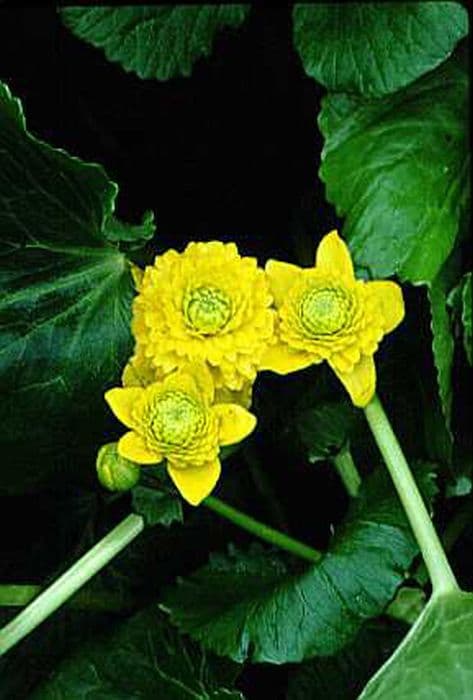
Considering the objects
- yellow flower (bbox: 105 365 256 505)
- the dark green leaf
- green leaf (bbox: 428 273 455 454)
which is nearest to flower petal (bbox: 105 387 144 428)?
yellow flower (bbox: 105 365 256 505)

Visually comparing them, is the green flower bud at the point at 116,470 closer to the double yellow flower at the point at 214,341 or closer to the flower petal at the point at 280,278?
the double yellow flower at the point at 214,341

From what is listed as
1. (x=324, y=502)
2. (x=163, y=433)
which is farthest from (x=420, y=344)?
(x=163, y=433)

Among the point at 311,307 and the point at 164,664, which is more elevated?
the point at 311,307

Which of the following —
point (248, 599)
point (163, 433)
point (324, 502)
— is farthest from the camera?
point (324, 502)

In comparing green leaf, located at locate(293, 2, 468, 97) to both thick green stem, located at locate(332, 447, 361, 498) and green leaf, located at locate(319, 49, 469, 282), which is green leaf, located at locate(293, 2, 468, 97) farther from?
thick green stem, located at locate(332, 447, 361, 498)

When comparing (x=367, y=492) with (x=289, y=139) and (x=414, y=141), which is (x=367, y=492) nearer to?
(x=414, y=141)

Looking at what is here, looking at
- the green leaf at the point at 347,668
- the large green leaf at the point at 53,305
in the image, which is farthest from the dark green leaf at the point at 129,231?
the green leaf at the point at 347,668
